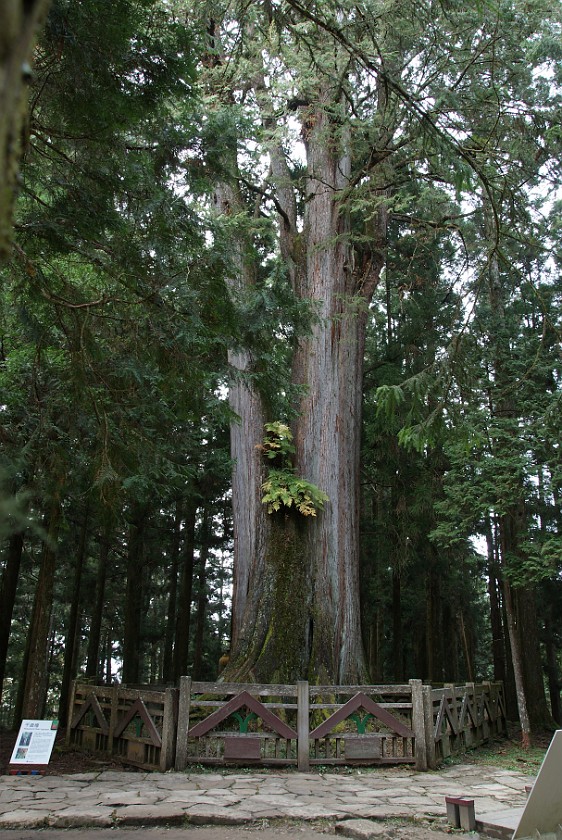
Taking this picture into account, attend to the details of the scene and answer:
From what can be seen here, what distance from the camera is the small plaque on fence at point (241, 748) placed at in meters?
7.80

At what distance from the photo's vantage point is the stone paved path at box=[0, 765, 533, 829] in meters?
5.49

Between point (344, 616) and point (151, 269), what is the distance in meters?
6.71

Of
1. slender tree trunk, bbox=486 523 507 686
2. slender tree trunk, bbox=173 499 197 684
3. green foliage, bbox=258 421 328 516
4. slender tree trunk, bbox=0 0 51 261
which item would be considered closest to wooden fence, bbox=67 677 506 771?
green foliage, bbox=258 421 328 516

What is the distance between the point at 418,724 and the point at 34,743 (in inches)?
185

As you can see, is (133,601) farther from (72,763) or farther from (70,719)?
(72,763)

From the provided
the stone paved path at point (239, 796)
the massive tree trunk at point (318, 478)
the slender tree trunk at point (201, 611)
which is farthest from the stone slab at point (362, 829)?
the slender tree trunk at point (201, 611)

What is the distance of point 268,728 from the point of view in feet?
27.9

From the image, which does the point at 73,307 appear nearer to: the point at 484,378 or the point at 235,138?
the point at 235,138

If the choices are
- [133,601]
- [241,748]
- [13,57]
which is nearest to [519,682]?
[241,748]

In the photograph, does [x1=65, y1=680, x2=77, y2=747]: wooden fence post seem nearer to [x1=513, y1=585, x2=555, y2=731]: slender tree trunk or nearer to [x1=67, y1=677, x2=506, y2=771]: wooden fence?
[x1=67, y1=677, x2=506, y2=771]: wooden fence

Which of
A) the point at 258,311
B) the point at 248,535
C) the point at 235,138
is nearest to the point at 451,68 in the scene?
the point at 235,138

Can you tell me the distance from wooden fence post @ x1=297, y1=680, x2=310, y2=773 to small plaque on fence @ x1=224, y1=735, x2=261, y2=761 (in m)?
0.52

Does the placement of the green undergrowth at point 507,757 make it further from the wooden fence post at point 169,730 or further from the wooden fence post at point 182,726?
the wooden fence post at point 169,730

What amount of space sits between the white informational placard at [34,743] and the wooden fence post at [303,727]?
2944mm
